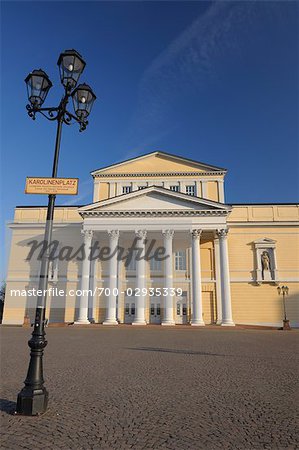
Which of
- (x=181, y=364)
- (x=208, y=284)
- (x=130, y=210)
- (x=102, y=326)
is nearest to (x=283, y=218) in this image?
(x=208, y=284)

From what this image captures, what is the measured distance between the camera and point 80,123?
740 centimetres

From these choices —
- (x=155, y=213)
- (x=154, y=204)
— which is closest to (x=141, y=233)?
(x=155, y=213)

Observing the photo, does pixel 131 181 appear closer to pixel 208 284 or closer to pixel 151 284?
pixel 151 284

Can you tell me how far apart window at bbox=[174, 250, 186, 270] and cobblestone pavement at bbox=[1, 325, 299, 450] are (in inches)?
899

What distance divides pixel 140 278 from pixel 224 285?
7462 mm

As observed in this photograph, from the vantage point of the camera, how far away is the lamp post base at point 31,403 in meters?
5.09

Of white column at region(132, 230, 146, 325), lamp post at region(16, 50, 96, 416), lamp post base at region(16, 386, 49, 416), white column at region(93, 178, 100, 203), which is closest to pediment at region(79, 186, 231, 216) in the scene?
white column at region(132, 230, 146, 325)

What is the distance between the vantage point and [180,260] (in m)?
33.6

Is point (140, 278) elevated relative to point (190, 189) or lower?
lower

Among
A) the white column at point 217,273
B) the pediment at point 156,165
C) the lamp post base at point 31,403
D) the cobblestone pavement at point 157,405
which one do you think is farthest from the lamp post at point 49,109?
the pediment at point 156,165

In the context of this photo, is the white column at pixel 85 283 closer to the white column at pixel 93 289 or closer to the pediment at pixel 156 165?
the white column at pixel 93 289

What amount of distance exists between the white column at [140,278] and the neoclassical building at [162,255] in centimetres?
9

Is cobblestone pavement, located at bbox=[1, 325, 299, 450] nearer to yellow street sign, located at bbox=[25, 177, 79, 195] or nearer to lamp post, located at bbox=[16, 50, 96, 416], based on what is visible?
lamp post, located at bbox=[16, 50, 96, 416]

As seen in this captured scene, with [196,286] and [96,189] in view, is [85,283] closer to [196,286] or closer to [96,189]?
[196,286]
